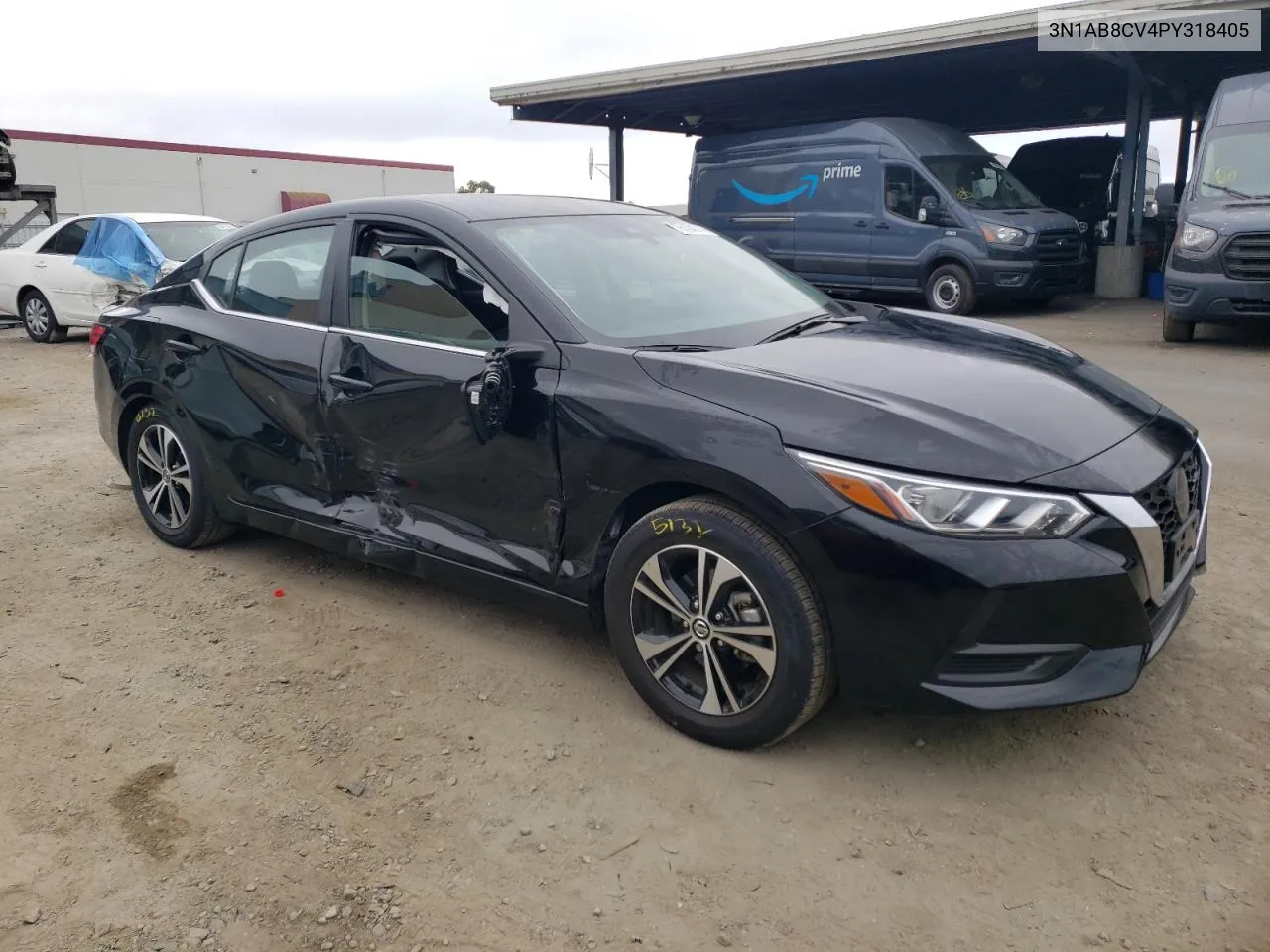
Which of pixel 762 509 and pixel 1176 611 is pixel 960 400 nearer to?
pixel 762 509

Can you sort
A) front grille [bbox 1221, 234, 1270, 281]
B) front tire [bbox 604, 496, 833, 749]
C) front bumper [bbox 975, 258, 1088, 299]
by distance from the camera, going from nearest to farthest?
front tire [bbox 604, 496, 833, 749], front grille [bbox 1221, 234, 1270, 281], front bumper [bbox 975, 258, 1088, 299]

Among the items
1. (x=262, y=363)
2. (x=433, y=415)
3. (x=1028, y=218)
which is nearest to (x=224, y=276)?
(x=262, y=363)

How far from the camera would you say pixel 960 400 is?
9.58ft

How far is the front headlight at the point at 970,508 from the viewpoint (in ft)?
8.56

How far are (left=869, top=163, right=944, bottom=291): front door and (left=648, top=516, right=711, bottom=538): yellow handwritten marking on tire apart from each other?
11530mm

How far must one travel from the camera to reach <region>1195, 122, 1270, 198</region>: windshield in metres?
10.2

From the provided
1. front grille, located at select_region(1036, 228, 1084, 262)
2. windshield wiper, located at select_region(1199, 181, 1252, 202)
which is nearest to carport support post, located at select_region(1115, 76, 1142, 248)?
front grille, located at select_region(1036, 228, 1084, 262)

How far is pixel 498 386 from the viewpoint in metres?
3.32

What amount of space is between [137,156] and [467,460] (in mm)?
40452

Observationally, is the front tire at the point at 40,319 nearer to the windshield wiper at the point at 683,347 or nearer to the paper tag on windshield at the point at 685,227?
the paper tag on windshield at the point at 685,227

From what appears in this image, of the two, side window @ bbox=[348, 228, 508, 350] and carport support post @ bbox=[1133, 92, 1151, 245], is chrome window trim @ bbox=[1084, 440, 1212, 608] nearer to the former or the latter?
side window @ bbox=[348, 228, 508, 350]

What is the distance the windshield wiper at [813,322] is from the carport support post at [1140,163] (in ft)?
46.0

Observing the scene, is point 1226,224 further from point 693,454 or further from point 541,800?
point 541,800

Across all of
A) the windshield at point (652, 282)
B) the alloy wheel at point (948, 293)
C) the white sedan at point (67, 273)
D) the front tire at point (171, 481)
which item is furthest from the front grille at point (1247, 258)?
the white sedan at point (67, 273)
